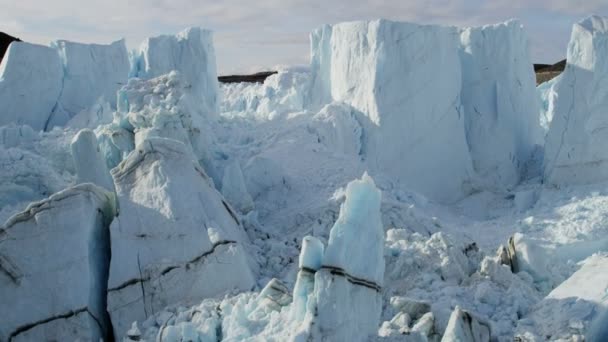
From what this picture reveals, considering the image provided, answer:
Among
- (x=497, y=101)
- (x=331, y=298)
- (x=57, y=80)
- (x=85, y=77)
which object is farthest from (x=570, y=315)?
(x=85, y=77)

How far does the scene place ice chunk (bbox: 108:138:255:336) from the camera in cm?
475

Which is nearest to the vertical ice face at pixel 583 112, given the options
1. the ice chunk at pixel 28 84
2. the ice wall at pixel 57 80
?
the ice wall at pixel 57 80

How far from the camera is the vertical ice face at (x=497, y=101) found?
35.7 feet

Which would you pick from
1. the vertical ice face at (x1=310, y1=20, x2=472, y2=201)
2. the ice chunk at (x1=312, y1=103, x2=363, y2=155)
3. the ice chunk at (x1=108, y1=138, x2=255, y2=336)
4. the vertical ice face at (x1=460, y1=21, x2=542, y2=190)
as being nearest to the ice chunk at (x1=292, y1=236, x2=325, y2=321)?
the ice chunk at (x1=108, y1=138, x2=255, y2=336)

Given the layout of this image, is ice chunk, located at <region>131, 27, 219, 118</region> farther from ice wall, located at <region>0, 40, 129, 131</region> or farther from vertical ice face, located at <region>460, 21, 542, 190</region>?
vertical ice face, located at <region>460, 21, 542, 190</region>

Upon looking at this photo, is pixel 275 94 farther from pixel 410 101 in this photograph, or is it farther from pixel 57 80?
pixel 410 101

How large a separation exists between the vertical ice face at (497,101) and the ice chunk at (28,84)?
751 cm

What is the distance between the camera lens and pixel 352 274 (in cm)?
374

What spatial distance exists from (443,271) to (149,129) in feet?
13.2

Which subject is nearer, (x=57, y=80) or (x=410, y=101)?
(x=410, y=101)

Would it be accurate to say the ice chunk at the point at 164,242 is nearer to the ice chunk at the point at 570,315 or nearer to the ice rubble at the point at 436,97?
the ice chunk at the point at 570,315

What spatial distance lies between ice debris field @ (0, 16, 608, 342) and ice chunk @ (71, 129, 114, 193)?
0.02 metres

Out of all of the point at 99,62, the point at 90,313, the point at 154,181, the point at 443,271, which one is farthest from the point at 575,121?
the point at 99,62

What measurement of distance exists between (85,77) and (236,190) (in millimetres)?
6183
